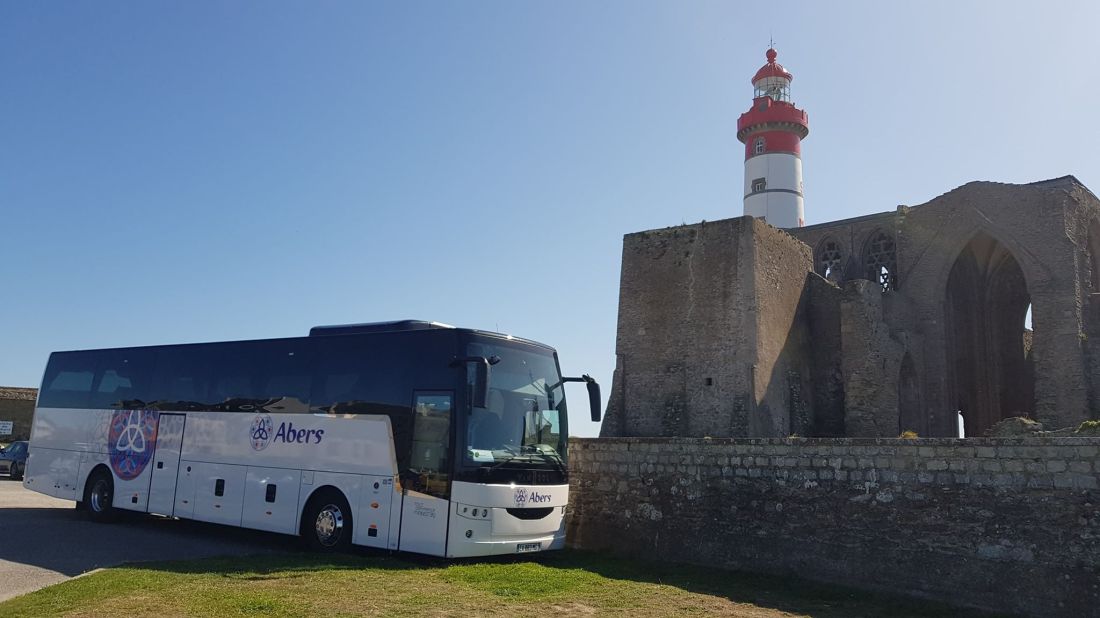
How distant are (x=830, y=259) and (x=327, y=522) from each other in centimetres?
2310

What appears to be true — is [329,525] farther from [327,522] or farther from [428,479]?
[428,479]

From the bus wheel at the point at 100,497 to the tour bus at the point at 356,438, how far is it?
0.09 ft

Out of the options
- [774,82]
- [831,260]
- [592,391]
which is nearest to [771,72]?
[774,82]

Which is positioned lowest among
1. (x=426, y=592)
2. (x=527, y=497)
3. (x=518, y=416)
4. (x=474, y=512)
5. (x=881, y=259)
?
(x=426, y=592)

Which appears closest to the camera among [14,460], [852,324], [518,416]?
[518,416]

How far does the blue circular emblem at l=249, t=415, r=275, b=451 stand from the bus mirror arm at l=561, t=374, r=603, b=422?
4.36 metres

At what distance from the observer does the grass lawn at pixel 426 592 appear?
24.1ft

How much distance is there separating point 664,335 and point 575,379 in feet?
25.3

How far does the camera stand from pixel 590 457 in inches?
524

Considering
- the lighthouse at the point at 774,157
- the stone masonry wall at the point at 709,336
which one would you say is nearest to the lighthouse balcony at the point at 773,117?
the lighthouse at the point at 774,157

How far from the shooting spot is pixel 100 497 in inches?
554

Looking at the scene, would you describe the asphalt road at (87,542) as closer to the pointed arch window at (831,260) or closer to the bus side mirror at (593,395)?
the bus side mirror at (593,395)

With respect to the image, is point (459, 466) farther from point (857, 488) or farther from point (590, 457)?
point (857, 488)

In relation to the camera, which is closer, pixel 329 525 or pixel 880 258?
pixel 329 525
